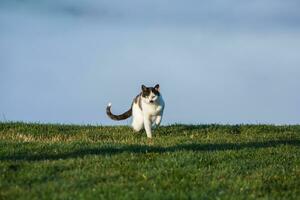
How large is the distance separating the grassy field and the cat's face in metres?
2.69

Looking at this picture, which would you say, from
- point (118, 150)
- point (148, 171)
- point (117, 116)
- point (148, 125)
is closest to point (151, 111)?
point (148, 125)

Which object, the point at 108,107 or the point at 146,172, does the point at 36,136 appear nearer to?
the point at 108,107

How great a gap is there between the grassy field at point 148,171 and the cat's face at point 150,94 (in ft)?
8.82

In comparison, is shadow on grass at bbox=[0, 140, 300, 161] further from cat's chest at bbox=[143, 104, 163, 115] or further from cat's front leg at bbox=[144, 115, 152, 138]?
cat's chest at bbox=[143, 104, 163, 115]

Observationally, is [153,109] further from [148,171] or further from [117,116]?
Result: [148,171]

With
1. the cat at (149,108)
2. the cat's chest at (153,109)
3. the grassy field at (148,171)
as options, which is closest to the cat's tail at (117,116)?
the cat at (149,108)

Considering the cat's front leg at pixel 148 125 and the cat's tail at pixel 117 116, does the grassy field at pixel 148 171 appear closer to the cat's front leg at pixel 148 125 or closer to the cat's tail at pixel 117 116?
the cat's front leg at pixel 148 125

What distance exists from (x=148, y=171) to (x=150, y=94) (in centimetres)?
1053

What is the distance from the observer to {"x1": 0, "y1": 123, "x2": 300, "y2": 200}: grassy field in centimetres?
1298

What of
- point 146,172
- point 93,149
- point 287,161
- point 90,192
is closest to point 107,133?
point 93,149

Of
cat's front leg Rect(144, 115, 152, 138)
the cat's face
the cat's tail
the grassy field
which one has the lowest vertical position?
the grassy field

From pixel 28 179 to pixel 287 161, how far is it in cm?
733

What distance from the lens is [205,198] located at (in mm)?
12727

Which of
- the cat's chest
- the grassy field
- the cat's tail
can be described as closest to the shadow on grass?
the grassy field
